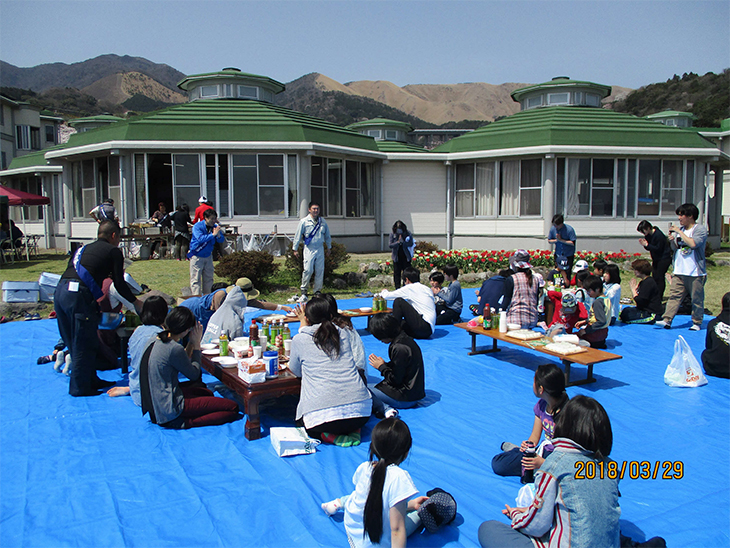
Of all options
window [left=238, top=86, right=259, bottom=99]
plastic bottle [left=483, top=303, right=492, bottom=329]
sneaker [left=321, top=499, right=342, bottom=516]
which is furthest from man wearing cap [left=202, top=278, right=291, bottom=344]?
window [left=238, top=86, right=259, bottom=99]

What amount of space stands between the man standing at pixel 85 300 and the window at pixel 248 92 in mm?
15965

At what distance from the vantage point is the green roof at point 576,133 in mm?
18359

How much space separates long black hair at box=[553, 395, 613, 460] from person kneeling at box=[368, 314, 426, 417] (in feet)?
8.93

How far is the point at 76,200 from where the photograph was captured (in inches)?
778

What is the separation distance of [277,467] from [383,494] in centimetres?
159

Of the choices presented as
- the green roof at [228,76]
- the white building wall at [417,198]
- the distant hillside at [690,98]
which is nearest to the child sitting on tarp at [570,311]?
the white building wall at [417,198]

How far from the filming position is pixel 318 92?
5468 inches

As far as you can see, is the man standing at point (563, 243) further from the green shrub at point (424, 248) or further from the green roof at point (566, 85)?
the green roof at point (566, 85)

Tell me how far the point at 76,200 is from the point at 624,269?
1909cm

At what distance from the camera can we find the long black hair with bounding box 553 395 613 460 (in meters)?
2.75

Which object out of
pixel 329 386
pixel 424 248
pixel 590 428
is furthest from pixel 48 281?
pixel 424 248

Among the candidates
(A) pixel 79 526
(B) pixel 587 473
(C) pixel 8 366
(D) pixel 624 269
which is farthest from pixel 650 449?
(D) pixel 624 269

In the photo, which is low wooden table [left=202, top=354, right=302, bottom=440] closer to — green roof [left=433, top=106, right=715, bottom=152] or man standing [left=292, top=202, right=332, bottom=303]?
man standing [left=292, top=202, right=332, bottom=303]

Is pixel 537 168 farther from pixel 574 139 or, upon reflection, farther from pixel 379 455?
pixel 379 455
